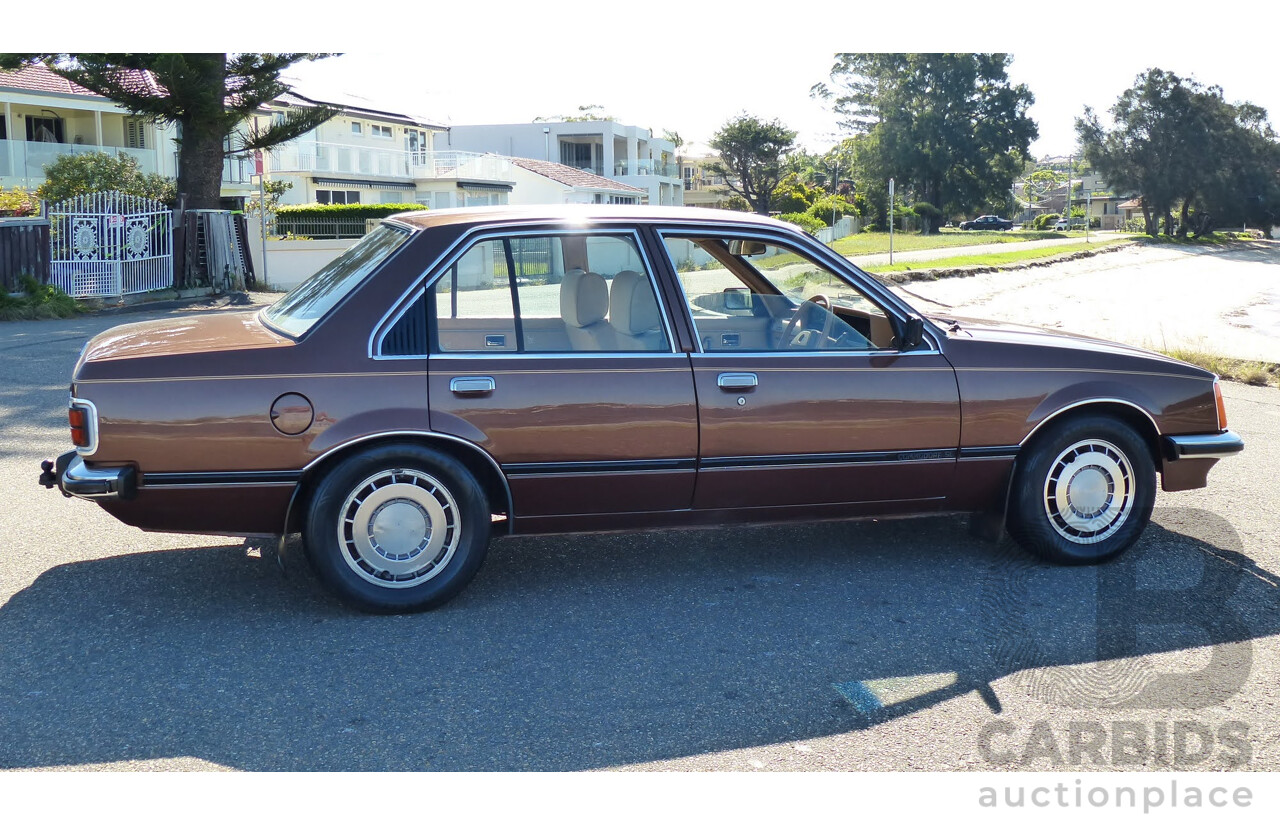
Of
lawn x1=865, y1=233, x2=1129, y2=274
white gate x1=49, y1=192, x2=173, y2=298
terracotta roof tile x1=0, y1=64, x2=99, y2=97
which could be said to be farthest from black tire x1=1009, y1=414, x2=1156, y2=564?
terracotta roof tile x1=0, y1=64, x2=99, y2=97

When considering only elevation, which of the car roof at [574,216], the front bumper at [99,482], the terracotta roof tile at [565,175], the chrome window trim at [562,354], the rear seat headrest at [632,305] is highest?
the terracotta roof tile at [565,175]

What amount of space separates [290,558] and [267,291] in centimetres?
2075

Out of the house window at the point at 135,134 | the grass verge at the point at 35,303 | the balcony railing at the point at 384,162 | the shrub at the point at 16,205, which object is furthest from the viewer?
the balcony railing at the point at 384,162

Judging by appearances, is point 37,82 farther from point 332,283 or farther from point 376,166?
point 332,283

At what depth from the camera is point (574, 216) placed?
16.5 feet

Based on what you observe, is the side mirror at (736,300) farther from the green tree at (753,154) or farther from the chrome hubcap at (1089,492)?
the green tree at (753,154)

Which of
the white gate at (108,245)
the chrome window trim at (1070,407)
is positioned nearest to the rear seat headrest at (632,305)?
the chrome window trim at (1070,407)

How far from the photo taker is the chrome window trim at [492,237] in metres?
4.62

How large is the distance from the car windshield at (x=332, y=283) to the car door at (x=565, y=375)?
34 cm

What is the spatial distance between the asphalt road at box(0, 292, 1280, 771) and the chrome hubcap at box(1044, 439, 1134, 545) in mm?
203

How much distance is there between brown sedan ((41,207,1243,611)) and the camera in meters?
4.48

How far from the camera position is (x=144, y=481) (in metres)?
4.43
